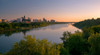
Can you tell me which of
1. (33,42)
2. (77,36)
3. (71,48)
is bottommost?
(71,48)

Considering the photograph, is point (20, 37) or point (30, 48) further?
point (20, 37)

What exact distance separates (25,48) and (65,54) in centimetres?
496

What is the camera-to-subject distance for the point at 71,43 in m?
12.8

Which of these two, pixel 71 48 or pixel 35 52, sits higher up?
pixel 35 52

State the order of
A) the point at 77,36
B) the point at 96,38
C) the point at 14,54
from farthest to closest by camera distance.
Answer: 1. the point at 77,36
2. the point at 96,38
3. the point at 14,54

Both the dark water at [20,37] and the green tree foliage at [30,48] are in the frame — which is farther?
the dark water at [20,37]

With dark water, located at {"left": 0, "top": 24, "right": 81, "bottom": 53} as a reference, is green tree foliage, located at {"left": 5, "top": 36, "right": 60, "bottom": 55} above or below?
above

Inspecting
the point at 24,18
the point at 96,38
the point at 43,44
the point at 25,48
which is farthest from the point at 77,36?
the point at 24,18

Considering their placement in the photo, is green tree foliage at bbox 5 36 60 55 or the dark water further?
the dark water

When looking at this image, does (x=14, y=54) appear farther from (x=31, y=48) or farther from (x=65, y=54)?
(x=65, y=54)

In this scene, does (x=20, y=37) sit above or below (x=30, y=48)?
below

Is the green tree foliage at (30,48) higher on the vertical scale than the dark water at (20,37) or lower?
higher

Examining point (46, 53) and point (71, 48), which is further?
point (71, 48)

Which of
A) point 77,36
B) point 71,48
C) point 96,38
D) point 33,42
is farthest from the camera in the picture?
point 77,36
